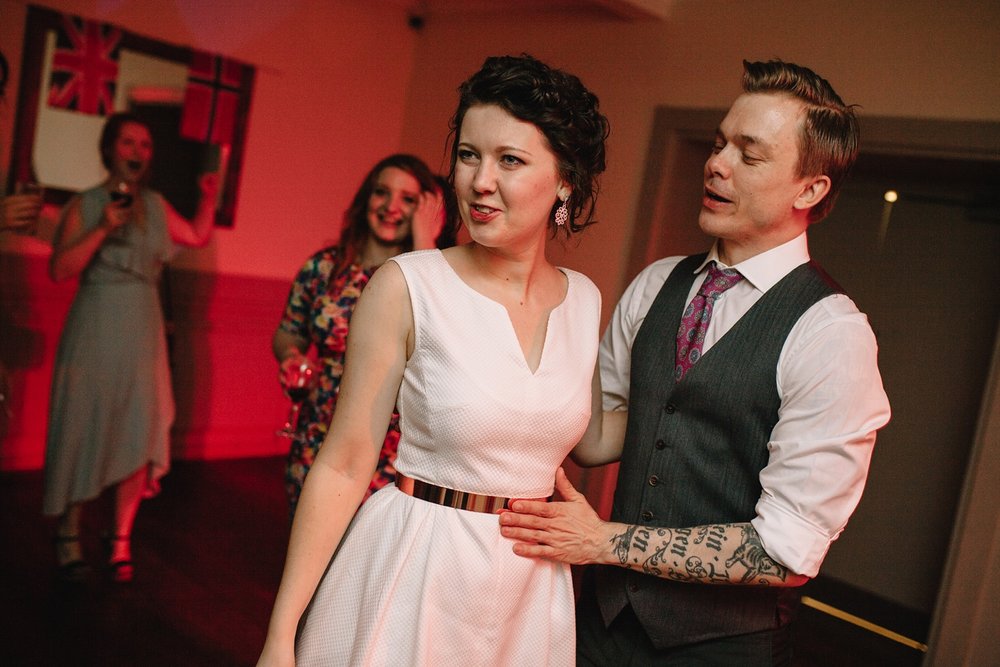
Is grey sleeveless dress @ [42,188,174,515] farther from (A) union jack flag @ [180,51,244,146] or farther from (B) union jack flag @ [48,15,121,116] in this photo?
(A) union jack flag @ [180,51,244,146]

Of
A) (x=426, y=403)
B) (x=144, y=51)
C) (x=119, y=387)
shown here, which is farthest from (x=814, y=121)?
(x=144, y=51)

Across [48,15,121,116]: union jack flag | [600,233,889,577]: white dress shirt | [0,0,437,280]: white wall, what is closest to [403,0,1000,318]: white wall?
[0,0,437,280]: white wall

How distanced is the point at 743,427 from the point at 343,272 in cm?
164

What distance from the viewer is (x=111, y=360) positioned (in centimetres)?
349

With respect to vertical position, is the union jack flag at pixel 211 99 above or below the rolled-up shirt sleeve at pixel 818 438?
above

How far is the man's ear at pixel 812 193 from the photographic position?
1557 millimetres

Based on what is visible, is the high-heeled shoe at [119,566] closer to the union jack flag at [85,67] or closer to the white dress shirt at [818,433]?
the union jack flag at [85,67]

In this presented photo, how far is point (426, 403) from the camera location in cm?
139

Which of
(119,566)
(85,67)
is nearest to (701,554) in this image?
(119,566)

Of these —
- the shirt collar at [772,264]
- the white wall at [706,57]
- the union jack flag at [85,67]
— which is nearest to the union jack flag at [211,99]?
the union jack flag at [85,67]

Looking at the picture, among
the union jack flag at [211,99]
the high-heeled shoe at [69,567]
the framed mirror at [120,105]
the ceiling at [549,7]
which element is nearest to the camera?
the high-heeled shoe at [69,567]

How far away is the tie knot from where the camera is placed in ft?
5.22

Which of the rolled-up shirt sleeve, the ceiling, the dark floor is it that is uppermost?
the ceiling

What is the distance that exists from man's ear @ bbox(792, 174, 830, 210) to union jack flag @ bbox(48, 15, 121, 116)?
152 inches
